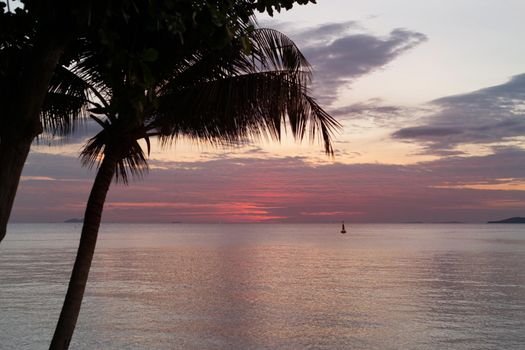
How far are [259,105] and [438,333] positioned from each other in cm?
1500

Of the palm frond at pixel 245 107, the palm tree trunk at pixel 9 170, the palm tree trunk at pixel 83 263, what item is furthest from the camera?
the palm frond at pixel 245 107

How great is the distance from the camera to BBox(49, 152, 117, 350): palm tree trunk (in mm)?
8328

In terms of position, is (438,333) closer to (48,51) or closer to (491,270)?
(48,51)

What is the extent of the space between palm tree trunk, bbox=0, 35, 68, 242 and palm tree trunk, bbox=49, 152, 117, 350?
161 inches

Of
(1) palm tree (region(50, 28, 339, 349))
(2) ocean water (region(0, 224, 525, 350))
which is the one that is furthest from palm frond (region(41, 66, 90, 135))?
(2) ocean water (region(0, 224, 525, 350))

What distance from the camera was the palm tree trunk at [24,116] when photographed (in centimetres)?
439

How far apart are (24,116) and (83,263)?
4621 millimetres

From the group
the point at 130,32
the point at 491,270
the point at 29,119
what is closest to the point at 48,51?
the point at 29,119

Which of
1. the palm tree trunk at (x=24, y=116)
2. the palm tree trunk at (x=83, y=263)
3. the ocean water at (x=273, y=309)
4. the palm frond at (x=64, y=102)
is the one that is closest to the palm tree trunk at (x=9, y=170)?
the palm tree trunk at (x=24, y=116)

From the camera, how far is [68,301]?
845 centimetres

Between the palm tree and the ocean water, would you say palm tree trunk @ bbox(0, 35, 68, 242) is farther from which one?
the ocean water

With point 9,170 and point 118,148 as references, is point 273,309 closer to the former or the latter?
point 118,148

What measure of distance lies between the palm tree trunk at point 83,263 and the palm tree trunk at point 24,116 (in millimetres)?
4082

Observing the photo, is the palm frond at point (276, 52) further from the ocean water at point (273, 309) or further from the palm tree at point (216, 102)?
the ocean water at point (273, 309)
